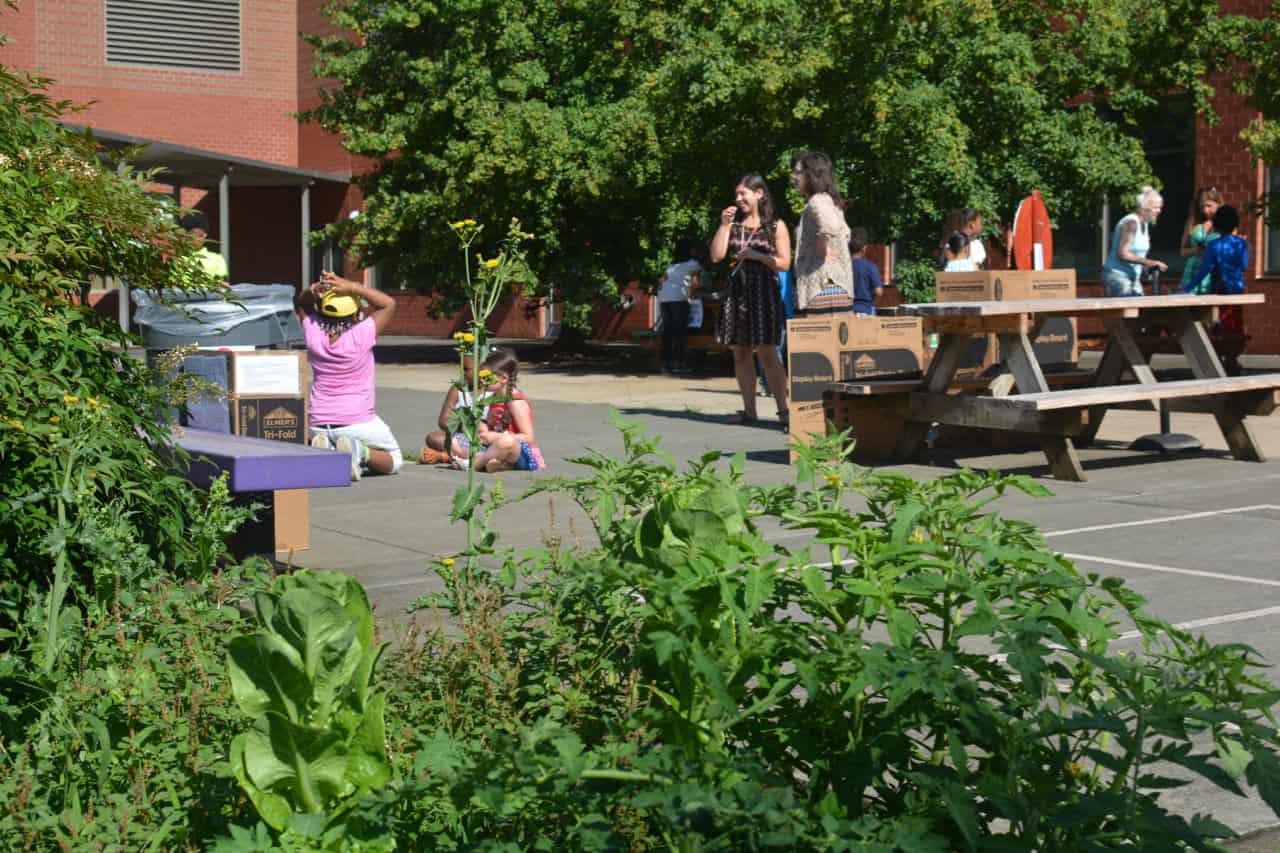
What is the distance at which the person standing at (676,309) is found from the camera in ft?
72.3

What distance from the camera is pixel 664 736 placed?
3.13m

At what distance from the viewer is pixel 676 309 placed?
22.0 m

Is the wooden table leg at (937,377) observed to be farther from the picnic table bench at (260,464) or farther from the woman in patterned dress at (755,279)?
the picnic table bench at (260,464)

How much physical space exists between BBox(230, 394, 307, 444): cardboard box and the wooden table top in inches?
149

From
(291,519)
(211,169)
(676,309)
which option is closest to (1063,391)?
(291,519)

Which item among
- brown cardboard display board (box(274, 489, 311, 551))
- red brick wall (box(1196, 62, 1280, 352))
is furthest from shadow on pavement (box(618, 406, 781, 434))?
red brick wall (box(1196, 62, 1280, 352))

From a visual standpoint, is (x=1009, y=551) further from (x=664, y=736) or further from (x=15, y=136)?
(x=15, y=136)

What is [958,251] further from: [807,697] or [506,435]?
[807,697]

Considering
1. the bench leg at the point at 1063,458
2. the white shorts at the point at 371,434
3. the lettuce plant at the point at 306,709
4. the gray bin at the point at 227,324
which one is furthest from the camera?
the gray bin at the point at 227,324

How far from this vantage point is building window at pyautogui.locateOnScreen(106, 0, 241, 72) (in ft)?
123

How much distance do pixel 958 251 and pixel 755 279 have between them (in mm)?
3806

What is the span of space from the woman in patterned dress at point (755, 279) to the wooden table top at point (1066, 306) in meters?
2.07

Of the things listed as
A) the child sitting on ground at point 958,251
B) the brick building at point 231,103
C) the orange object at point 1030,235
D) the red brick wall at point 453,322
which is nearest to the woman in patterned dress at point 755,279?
the orange object at point 1030,235

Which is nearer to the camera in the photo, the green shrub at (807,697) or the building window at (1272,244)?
the green shrub at (807,697)
